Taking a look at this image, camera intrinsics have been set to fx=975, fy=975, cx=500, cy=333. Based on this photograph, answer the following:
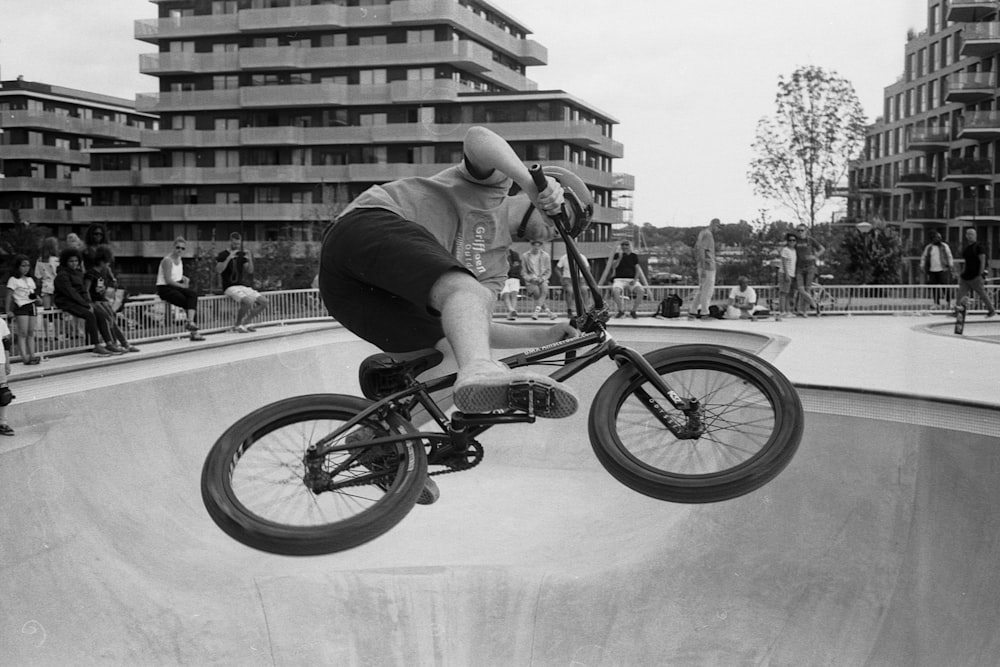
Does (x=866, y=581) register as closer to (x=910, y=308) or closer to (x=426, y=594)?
(x=426, y=594)

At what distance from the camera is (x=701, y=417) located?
13.2 feet

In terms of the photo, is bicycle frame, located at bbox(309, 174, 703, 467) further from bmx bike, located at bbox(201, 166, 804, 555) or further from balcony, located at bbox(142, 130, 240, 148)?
balcony, located at bbox(142, 130, 240, 148)

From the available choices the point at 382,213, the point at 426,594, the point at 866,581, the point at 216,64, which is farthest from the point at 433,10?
the point at 216,64

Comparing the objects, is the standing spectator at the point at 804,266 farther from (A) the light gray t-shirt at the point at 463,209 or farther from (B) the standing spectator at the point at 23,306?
(A) the light gray t-shirt at the point at 463,209

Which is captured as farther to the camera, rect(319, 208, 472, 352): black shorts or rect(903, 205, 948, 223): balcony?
rect(903, 205, 948, 223): balcony

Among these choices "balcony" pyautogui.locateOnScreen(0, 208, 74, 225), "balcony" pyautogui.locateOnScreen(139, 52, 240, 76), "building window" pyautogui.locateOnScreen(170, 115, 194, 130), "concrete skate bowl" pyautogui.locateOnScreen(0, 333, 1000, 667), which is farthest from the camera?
"balcony" pyautogui.locateOnScreen(0, 208, 74, 225)

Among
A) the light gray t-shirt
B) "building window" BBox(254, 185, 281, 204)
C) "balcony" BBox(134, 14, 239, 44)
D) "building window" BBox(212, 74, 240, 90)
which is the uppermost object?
"balcony" BBox(134, 14, 239, 44)

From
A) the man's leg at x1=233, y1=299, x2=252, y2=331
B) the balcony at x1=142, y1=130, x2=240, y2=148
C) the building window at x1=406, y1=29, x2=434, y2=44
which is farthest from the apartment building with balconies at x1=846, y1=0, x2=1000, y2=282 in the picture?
the balcony at x1=142, y1=130, x2=240, y2=148

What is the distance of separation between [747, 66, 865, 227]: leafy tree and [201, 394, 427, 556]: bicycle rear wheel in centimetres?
2297

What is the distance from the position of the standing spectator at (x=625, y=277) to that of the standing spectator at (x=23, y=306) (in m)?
11.8

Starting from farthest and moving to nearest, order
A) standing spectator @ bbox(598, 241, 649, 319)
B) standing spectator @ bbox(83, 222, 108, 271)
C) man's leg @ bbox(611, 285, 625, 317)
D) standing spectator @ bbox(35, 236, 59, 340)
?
1. man's leg @ bbox(611, 285, 625, 317)
2. standing spectator @ bbox(598, 241, 649, 319)
3. standing spectator @ bbox(35, 236, 59, 340)
4. standing spectator @ bbox(83, 222, 108, 271)

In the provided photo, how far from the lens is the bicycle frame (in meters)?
3.72

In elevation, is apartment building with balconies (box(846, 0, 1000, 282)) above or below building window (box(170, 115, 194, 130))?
below

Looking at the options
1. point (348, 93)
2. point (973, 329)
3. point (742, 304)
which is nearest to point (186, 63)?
point (348, 93)
